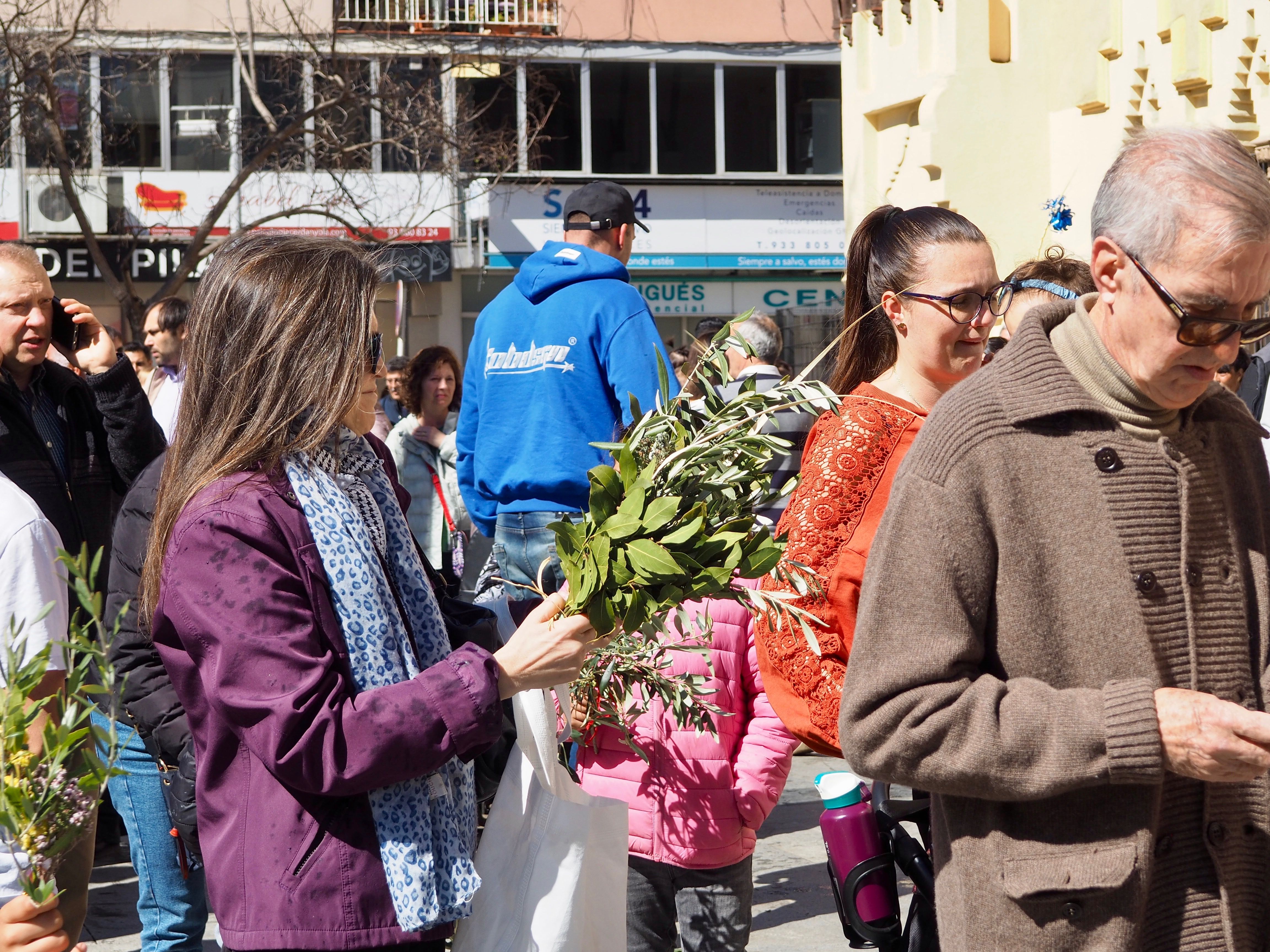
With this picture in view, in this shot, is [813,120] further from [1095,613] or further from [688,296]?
[1095,613]

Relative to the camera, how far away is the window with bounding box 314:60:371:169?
2081 cm

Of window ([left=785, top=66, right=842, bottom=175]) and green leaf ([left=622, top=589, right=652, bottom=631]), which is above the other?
window ([left=785, top=66, right=842, bottom=175])

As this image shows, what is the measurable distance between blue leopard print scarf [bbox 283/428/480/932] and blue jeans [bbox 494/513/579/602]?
2278mm

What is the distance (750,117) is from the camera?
2597 centimetres

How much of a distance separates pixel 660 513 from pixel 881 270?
3.58ft

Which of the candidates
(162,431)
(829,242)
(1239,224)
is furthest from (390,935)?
(829,242)

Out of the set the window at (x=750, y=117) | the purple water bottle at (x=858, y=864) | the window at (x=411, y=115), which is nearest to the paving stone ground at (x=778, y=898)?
the purple water bottle at (x=858, y=864)

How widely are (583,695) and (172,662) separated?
140cm

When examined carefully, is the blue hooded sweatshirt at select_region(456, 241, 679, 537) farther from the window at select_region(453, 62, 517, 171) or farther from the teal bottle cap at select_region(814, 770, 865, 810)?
the window at select_region(453, 62, 517, 171)

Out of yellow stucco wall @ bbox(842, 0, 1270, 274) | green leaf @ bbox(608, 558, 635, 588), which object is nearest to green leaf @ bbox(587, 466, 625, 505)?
green leaf @ bbox(608, 558, 635, 588)

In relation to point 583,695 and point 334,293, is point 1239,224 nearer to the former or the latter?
Result: point 334,293

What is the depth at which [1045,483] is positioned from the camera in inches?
82.0

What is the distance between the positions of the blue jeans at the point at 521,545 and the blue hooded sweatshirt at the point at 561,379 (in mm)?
38

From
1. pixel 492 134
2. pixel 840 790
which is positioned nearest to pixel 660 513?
pixel 840 790
